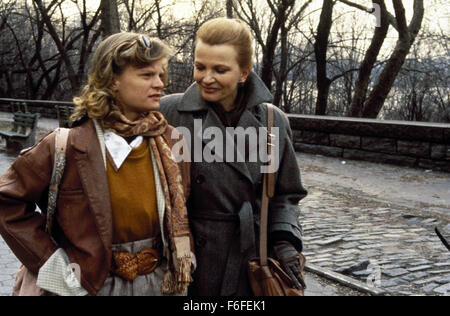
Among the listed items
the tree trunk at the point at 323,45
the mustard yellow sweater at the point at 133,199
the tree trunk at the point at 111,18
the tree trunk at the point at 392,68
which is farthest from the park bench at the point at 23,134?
the mustard yellow sweater at the point at 133,199

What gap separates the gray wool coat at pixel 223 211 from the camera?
240cm

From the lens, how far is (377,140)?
1069 cm

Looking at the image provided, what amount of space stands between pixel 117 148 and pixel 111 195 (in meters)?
Answer: 0.18

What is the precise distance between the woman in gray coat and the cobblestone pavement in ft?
7.19

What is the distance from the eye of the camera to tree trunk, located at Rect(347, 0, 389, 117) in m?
15.6

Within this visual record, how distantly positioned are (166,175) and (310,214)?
5008 mm

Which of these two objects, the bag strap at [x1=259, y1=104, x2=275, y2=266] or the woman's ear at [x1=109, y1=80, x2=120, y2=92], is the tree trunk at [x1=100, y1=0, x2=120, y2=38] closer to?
the bag strap at [x1=259, y1=104, x2=275, y2=266]

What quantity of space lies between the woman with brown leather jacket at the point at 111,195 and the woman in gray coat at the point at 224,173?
9.0 inches

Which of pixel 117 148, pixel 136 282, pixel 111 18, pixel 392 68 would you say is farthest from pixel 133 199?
pixel 392 68

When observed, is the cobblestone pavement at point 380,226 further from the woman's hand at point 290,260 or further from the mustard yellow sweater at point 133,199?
the mustard yellow sweater at point 133,199

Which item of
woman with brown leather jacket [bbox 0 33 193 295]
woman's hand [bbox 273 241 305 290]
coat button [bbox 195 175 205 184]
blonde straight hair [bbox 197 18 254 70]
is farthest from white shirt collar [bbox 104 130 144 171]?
woman's hand [bbox 273 241 305 290]

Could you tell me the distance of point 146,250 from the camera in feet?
6.79

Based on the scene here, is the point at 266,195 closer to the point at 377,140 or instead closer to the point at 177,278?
the point at 177,278
